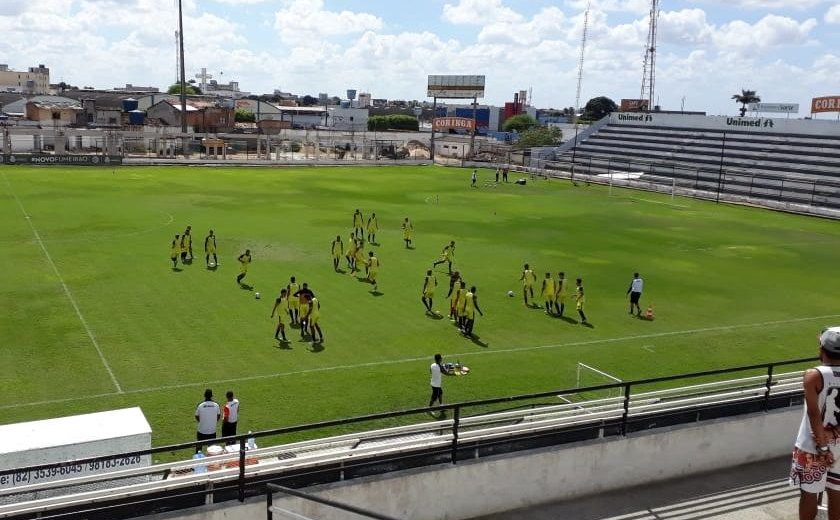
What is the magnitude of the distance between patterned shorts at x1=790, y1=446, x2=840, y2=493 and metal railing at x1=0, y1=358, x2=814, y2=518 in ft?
12.8

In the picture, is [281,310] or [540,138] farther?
[540,138]

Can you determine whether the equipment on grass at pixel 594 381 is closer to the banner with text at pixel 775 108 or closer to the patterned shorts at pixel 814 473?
the patterned shorts at pixel 814 473

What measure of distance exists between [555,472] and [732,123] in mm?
77792

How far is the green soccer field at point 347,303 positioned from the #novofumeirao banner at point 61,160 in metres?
17.1

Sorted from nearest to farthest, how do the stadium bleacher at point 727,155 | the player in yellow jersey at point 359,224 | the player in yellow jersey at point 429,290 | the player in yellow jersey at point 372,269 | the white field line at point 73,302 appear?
the white field line at point 73,302, the player in yellow jersey at point 429,290, the player in yellow jersey at point 372,269, the player in yellow jersey at point 359,224, the stadium bleacher at point 727,155

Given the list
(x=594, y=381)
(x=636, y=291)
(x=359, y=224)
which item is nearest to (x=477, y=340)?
(x=594, y=381)

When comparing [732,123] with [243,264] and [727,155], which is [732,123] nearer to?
[727,155]

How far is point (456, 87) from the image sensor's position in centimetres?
9888

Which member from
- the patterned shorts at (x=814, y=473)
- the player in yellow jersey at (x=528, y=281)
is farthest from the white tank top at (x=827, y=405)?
the player in yellow jersey at (x=528, y=281)

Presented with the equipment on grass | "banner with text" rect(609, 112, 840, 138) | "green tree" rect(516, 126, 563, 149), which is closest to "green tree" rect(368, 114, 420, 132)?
"green tree" rect(516, 126, 563, 149)

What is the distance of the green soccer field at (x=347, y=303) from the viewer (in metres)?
16.4

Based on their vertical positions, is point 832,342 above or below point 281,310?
above

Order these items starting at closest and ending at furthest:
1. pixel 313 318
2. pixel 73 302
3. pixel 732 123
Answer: pixel 313 318
pixel 73 302
pixel 732 123

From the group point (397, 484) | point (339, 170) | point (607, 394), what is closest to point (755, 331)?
point (607, 394)
